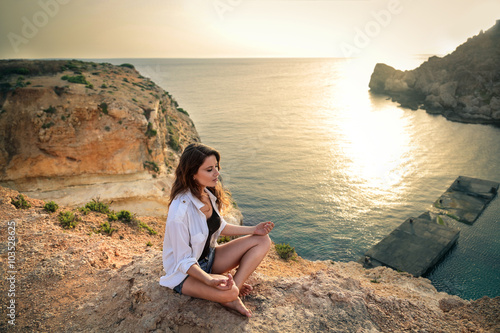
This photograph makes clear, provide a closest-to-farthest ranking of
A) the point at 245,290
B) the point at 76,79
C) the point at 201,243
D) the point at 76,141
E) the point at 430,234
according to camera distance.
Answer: the point at 201,243
the point at 245,290
the point at 76,141
the point at 76,79
the point at 430,234

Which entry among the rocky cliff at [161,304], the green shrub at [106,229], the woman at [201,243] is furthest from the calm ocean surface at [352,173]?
the woman at [201,243]

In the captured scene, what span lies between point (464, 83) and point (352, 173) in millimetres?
44410

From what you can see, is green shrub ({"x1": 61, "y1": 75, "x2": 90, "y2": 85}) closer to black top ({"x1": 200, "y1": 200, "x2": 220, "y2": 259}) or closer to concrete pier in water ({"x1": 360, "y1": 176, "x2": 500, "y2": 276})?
black top ({"x1": 200, "y1": 200, "x2": 220, "y2": 259})

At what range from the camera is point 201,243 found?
154 inches

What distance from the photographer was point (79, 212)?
388 inches

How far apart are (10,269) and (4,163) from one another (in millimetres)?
13209

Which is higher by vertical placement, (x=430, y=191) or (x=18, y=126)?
(x=18, y=126)

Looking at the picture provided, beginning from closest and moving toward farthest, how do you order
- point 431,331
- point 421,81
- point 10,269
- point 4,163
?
point 431,331
point 10,269
point 4,163
point 421,81

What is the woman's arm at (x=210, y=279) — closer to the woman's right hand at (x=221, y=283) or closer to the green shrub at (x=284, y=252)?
the woman's right hand at (x=221, y=283)

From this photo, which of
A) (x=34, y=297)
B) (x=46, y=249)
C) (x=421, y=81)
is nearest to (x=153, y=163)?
(x=46, y=249)

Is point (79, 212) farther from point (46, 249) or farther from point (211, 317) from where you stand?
point (211, 317)

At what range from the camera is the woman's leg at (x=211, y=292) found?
379 cm

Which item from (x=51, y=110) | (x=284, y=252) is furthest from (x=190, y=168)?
(x=51, y=110)

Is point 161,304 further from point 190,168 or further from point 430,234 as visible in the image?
point 430,234
